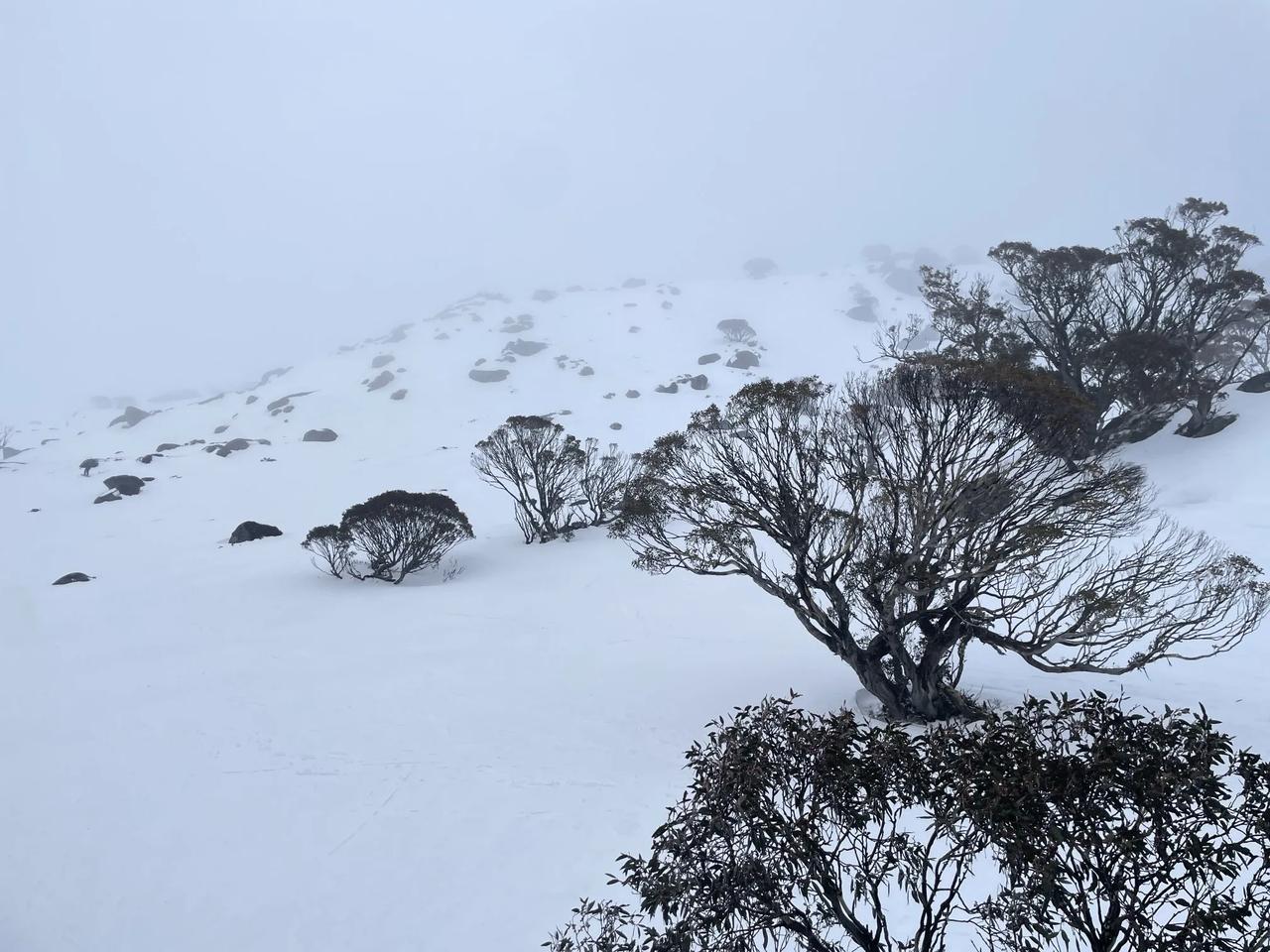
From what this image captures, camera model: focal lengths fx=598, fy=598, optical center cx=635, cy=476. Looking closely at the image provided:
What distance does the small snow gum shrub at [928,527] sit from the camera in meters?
8.89

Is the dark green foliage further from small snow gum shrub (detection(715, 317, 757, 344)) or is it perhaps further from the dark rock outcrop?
the dark rock outcrop

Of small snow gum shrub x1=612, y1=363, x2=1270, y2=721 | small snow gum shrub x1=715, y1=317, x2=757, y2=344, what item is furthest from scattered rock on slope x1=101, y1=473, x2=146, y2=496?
small snow gum shrub x1=715, y1=317, x2=757, y2=344

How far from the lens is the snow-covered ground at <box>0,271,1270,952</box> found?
659 centimetres

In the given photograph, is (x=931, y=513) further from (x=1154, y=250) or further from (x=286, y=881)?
(x=1154, y=250)

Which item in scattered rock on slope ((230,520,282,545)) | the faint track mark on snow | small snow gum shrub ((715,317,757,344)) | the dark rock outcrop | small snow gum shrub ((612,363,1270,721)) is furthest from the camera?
small snow gum shrub ((715,317,757,344))

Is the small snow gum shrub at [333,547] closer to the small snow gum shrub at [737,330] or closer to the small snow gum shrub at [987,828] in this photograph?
the small snow gum shrub at [987,828]

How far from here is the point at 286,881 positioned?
265 inches

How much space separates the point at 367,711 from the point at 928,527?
33.3 feet

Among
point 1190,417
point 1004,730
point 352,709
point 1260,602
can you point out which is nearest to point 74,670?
point 352,709

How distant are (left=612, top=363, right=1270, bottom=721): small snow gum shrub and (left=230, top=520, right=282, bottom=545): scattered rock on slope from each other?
2126cm

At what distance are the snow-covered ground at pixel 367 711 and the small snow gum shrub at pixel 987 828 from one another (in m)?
3.89

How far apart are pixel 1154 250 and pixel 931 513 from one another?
2104 cm

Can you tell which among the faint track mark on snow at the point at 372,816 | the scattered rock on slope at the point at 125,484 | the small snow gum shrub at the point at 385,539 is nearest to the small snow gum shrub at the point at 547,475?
the small snow gum shrub at the point at 385,539

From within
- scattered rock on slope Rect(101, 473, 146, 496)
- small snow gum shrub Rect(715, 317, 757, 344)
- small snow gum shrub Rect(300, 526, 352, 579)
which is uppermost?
small snow gum shrub Rect(715, 317, 757, 344)
